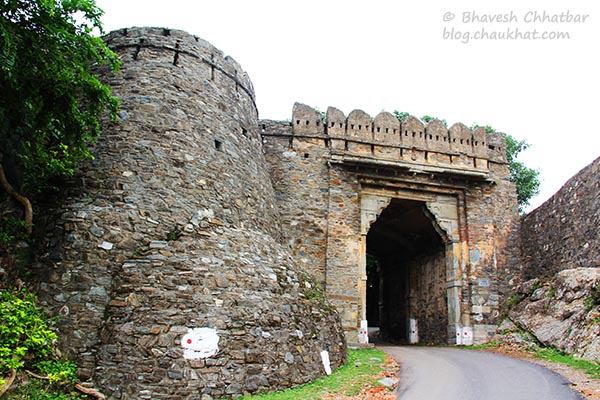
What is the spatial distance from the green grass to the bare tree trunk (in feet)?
12.7

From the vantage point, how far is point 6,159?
22.6ft

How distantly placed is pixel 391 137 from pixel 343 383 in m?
7.62

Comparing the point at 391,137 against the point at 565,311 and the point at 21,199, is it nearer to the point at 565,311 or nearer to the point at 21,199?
the point at 565,311

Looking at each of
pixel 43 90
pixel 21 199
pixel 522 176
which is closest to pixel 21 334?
pixel 21 199

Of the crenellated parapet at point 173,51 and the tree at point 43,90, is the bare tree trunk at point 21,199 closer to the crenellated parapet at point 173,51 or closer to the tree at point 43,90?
the tree at point 43,90

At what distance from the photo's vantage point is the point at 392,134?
12875 millimetres

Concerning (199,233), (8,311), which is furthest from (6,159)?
(199,233)

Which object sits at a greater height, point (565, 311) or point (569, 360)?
point (565, 311)

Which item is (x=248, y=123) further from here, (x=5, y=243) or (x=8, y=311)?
(x=8, y=311)

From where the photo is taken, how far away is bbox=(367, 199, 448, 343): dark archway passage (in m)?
13.7

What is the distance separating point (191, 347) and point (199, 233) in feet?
5.73

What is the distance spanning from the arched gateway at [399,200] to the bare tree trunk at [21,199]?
5.91 metres

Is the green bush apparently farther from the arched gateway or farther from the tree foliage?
the tree foliage

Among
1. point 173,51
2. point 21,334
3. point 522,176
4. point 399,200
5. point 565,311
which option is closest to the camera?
point 21,334
